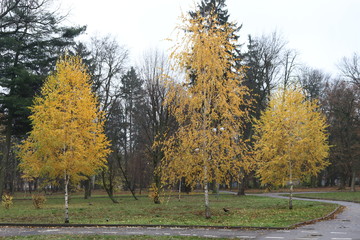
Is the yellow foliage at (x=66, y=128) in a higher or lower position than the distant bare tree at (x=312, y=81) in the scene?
lower

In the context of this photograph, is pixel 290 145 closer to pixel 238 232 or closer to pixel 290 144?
pixel 290 144

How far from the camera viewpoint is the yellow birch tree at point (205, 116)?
15.4m

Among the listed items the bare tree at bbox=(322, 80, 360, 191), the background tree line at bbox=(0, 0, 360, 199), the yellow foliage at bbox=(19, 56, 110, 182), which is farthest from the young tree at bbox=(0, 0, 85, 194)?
the bare tree at bbox=(322, 80, 360, 191)

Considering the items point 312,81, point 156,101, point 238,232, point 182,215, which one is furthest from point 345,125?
point 238,232

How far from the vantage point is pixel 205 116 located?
52.0ft

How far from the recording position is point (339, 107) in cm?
4362

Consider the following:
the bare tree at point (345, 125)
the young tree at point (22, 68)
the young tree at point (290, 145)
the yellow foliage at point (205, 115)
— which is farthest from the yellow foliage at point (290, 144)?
the bare tree at point (345, 125)

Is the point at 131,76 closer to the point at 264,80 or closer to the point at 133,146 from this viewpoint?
the point at 133,146

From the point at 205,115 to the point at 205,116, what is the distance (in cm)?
5

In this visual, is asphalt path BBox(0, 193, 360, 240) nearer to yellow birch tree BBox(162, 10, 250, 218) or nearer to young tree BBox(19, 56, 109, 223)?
young tree BBox(19, 56, 109, 223)

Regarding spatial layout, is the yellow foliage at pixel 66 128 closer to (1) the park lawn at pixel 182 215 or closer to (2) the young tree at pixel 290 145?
(1) the park lawn at pixel 182 215

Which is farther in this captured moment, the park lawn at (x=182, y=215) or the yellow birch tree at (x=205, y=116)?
the yellow birch tree at (x=205, y=116)

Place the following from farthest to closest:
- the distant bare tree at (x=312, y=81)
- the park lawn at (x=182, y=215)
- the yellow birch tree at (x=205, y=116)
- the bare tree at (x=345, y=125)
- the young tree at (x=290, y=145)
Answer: the distant bare tree at (x=312, y=81)
the bare tree at (x=345, y=125)
the young tree at (x=290, y=145)
the yellow birch tree at (x=205, y=116)
the park lawn at (x=182, y=215)

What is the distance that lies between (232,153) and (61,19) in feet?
38.4
